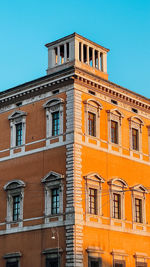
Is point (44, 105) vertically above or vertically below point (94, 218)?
above

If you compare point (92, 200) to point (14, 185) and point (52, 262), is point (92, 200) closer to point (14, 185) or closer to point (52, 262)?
point (52, 262)

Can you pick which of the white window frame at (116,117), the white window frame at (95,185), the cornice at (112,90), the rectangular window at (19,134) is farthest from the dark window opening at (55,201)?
the cornice at (112,90)

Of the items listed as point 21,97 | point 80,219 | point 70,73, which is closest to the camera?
point 80,219

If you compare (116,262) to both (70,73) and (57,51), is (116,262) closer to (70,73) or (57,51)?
(70,73)

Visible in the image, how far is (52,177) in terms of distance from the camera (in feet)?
118

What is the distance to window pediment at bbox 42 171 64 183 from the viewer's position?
3554cm

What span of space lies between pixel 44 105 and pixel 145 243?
12002 millimetres

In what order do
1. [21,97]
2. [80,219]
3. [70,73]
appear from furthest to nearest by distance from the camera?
[21,97] < [70,73] < [80,219]

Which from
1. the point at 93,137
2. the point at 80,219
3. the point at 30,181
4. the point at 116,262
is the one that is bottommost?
the point at 116,262

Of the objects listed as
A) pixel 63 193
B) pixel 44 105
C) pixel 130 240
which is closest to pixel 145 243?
pixel 130 240

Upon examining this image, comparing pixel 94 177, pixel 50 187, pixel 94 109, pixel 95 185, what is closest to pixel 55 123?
pixel 94 109

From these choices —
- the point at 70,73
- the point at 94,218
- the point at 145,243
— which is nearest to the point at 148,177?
the point at 145,243

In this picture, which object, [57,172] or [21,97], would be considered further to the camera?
[21,97]

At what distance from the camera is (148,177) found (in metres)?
41.6
